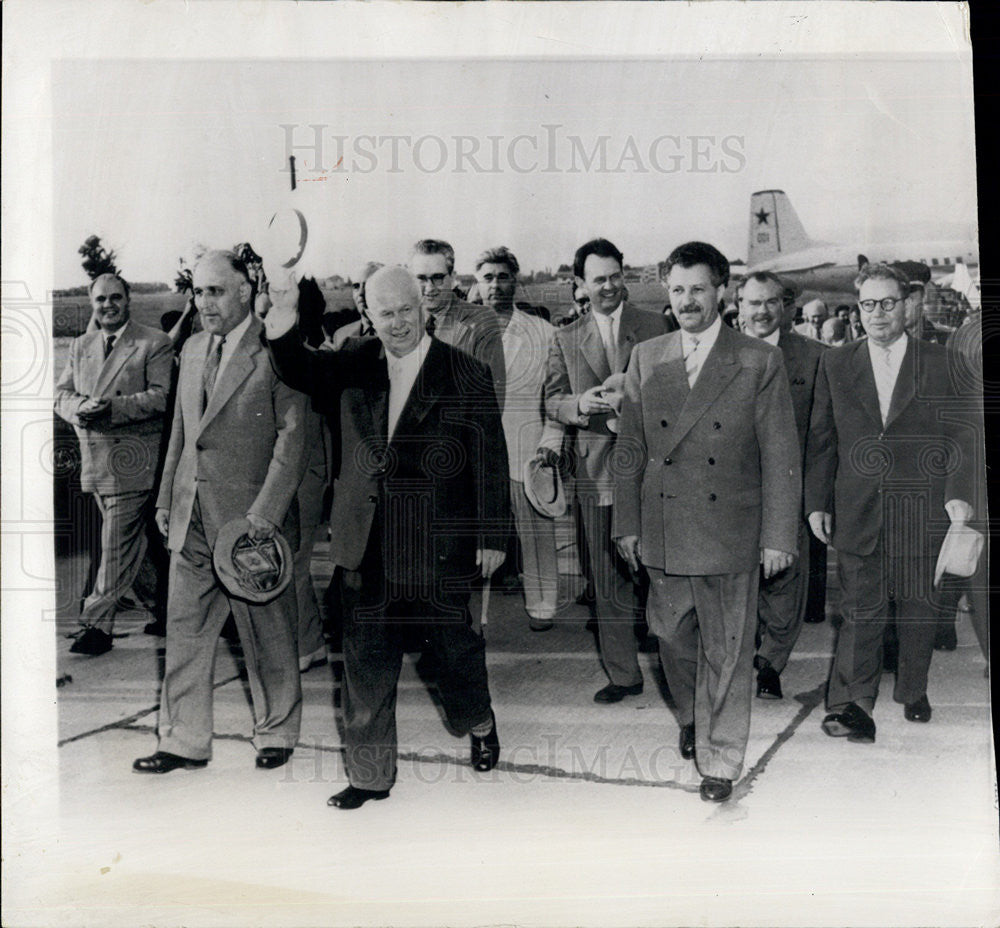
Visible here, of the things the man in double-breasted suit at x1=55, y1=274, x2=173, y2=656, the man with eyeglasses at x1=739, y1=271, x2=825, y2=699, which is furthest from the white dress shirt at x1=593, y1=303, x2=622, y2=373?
the man in double-breasted suit at x1=55, y1=274, x2=173, y2=656

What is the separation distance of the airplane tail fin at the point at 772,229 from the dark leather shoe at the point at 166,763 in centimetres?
249

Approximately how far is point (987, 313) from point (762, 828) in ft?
6.15

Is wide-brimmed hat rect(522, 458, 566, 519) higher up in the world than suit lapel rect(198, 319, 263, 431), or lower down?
lower down

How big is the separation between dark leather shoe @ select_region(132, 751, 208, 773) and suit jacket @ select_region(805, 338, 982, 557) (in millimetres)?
2223

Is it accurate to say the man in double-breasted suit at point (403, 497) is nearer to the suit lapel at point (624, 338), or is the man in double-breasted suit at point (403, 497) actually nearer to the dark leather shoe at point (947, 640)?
the suit lapel at point (624, 338)

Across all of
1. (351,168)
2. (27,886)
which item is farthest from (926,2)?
(27,886)

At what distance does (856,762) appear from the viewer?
10.8ft

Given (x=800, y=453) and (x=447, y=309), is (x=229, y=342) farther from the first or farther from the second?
(x=800, y=453)

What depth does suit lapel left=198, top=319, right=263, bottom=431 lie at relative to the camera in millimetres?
3240

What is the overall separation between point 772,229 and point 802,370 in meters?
0.48

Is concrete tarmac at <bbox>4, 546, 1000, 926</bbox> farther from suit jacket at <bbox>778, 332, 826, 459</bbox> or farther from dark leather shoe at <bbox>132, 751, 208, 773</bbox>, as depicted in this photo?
suit jacket at <bbox>778, 332, 826, 459</bbox>

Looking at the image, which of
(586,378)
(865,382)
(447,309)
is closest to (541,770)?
(586,378)

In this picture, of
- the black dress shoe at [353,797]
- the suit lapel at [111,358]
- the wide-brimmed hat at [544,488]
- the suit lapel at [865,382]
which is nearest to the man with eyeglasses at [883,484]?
the suit lapel at [865,382]

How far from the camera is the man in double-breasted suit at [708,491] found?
3160 millimetres
